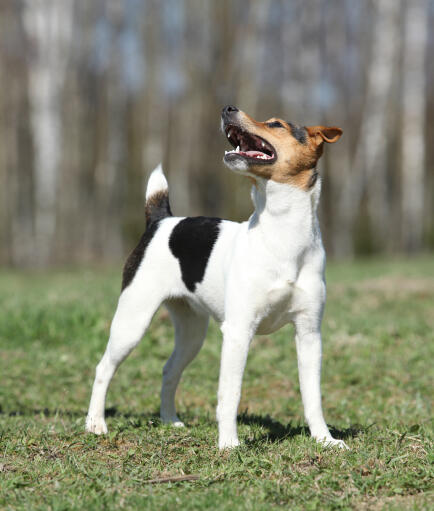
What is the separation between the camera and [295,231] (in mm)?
4188

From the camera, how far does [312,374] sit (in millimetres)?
4379

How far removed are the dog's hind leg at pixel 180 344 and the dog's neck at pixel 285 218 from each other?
1.28m

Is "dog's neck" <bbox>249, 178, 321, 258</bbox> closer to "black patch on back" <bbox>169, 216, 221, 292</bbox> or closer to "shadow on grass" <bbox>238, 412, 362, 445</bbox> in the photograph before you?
"black patch on back" <bbox>169, 216, 221, 292</bbox>

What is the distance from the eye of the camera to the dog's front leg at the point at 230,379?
4.19m

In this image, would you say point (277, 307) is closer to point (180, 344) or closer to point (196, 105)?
point (180, 344)

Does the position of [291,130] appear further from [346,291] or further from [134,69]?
[134,69]

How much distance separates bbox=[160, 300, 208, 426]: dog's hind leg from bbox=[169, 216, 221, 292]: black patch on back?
1.89 ft

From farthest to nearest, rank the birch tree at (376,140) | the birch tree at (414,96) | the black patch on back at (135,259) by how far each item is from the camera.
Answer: the birch tree at (376,140) < the birch tree at (414,96) < the black patch on back at (135,259)

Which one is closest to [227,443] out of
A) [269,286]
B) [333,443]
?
[333,443]

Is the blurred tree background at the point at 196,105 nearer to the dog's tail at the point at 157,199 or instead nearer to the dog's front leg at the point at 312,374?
the dog's tail at the point at 157,199

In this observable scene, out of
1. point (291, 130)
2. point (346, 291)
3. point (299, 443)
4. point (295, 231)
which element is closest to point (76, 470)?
point (299, 443)

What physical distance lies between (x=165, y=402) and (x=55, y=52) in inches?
723

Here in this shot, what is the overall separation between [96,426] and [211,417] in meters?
1.15

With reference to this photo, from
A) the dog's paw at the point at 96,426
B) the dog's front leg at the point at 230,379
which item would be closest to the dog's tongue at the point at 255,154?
the dog's front leg at the point at 230,379
